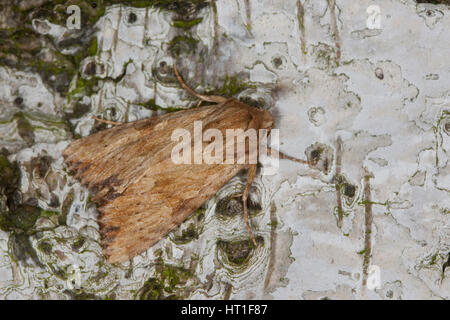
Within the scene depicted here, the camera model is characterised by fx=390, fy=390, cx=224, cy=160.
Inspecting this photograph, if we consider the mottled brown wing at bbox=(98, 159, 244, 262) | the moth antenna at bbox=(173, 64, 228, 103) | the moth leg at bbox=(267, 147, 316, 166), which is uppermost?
the moth antenna at bbox=(173, 64, 228, 103)

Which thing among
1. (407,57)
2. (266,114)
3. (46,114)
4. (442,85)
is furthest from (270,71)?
(46,114)

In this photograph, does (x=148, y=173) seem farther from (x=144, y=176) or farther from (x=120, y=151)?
(x=120, y=151)

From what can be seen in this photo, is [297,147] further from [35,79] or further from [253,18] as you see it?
[35,79]

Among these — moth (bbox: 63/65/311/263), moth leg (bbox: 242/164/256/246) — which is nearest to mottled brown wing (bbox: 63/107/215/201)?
moth (bbox: 63/65/311/263)

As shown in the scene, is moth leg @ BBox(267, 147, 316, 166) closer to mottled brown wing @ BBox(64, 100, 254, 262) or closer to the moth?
the moth

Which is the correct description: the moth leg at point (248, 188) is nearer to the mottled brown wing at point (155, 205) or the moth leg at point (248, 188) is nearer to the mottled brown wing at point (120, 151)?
the mottled brown wing at point (155, 205)

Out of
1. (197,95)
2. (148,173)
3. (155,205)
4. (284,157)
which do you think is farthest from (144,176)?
(284,157)

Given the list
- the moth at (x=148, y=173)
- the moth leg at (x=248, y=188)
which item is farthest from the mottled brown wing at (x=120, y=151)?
the moth leg at (x=248, y=188)

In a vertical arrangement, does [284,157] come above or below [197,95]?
below

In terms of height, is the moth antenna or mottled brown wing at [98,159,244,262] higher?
the moth antenna
